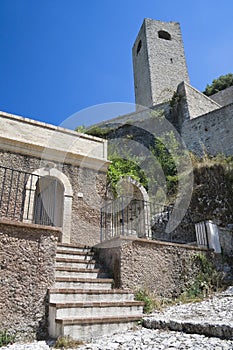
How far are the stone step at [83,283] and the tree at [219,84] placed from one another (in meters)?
25.2

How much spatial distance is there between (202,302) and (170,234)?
15.0 ft

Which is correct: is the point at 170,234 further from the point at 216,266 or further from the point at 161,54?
the point at 161,54

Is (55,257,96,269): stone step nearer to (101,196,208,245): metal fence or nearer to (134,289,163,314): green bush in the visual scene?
(134,289,163,314): green bush

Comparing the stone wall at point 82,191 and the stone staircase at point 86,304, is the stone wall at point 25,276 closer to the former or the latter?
the stone staircase at point 86,304

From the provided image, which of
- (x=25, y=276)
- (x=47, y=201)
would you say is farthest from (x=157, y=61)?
(x=25, y=276)

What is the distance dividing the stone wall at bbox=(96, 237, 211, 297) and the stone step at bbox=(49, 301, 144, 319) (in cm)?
63

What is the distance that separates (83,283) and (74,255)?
0.89 meters

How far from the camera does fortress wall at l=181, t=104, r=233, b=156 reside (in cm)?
1320

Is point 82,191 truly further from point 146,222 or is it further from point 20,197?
point 146,222

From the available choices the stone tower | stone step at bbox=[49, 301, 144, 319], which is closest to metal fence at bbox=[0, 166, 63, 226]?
stone step at bbox=[49, 301, 144, 319]

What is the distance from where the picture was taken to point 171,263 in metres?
5.29

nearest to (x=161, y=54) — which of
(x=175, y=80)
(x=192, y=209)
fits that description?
(x=175, y=80)

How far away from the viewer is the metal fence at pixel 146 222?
26.2 feet

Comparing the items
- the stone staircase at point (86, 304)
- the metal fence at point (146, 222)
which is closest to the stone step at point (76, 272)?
the stone staircase at point (86, 304)
